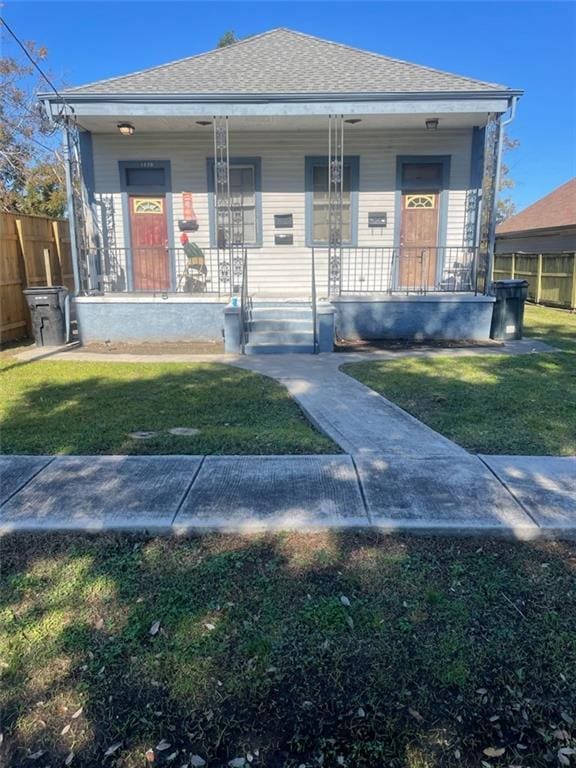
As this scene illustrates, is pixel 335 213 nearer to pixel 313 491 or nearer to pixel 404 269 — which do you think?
pixel 404 269

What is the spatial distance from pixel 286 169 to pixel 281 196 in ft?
1.76

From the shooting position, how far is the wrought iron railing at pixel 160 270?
36.7 feet

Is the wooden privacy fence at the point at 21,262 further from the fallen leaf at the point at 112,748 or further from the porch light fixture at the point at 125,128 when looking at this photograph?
the fallen leaf at the point at 112,748

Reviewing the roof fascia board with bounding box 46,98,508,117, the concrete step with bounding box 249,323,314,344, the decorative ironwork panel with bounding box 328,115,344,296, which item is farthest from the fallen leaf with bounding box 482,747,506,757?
the roof fascia board with bounding box 46,98,508,117

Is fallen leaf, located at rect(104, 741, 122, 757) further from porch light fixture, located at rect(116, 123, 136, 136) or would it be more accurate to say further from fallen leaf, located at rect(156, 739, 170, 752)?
porch light fixture, located at rect(116, 123, 136, 136)

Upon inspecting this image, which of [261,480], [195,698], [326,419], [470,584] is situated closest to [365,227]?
[326,419]

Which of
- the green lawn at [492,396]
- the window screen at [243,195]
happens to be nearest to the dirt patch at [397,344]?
the green lawn at [492,396]

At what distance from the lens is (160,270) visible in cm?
1163

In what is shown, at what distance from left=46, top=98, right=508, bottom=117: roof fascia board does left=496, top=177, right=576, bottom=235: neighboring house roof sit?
36.2 ft

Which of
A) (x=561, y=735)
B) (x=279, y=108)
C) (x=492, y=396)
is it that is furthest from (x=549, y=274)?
(x=561, y=735)

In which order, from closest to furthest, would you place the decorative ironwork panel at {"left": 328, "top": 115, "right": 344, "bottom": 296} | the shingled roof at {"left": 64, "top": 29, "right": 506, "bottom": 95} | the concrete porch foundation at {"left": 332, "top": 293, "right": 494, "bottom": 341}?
the shingled roof at {"left": 64, "top": 29, "right": 506, "bottom": 95}
the decorative ironwork panel at {"left": 328, "top": 115, "right": 344, "bottom": 296}
the concrete porch foundation at {"left": 332, "top": 293, "right": 494, "bottom": 341}

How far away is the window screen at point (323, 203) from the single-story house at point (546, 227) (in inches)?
423

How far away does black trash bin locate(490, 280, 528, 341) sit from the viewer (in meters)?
10.1

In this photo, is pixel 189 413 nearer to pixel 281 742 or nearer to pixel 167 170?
pixel 281 742
